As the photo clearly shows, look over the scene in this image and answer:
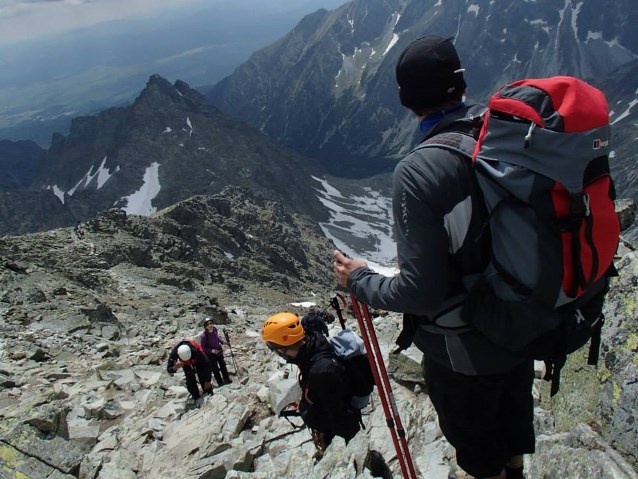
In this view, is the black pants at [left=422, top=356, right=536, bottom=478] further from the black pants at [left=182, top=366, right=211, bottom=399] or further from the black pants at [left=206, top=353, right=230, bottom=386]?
the black pants at [left=206, top=353, right=230, bottom=386]

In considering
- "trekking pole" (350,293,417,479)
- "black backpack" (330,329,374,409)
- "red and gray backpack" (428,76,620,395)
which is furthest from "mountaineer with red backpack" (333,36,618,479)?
"black backpack" (330,329,374,409)

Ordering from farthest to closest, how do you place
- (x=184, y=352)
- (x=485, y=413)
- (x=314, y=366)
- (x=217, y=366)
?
(x=217, y=366), (x=184, y=352), (x=314, y=366), (x=485, y=413)

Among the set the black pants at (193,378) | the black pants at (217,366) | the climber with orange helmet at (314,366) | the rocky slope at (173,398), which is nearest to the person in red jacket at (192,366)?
the black pants at (193,378)

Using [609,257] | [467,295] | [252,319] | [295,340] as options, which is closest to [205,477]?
[295,340]

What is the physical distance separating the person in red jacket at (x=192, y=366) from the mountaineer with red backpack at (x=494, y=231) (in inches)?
443

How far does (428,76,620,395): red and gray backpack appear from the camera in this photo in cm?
300

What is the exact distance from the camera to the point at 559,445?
4.85 m

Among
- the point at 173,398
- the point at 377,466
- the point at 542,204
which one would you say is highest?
the point at 542,204

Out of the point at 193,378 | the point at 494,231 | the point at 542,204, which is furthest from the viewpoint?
the point at 193,378

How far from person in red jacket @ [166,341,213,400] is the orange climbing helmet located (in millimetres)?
8273

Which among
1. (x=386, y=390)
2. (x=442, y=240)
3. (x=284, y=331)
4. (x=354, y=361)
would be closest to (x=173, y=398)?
(x=284, y=331)

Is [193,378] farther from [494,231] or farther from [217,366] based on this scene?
[494,231]

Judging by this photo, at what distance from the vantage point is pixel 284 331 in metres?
6.57

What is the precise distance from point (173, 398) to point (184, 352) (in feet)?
5.10
